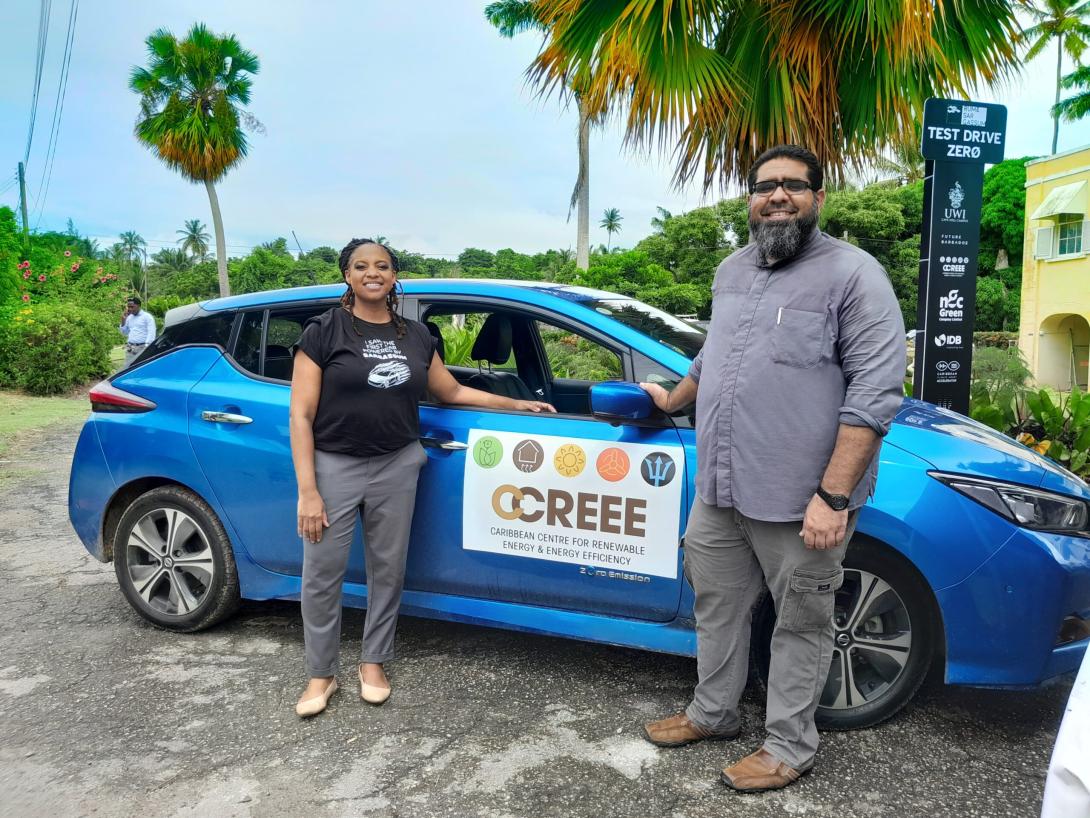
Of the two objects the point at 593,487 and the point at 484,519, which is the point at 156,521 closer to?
the point at 484,519

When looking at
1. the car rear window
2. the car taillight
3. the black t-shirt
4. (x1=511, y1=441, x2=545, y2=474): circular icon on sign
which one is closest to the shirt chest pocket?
(x1=511, y1=441, x2=545, y2=474): circular icon on sign

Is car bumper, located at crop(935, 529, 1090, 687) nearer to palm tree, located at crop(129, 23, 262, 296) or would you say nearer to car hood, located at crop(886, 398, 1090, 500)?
car hood, located at crop(886, 398, 1090, 500)

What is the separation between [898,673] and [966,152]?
13.9 ft

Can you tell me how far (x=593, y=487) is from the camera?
9.89ft

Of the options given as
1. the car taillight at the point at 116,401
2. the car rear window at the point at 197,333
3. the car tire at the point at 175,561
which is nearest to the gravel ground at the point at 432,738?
the car tire at the point at 175,561

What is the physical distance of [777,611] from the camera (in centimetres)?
262

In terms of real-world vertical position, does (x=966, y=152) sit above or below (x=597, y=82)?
below

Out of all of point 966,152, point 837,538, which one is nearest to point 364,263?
point 837,538

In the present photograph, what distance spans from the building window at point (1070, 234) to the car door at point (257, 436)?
2617cm

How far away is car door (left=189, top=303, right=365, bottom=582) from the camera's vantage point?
3473 millimetres

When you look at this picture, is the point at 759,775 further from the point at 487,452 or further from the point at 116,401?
the point at 116,401

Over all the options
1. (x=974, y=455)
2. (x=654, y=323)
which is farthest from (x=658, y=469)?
(x=974, y=455)

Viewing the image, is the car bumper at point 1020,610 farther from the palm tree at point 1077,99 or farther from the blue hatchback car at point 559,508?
the palm tree at point 1077,99

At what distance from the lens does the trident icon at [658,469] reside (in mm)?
2924
